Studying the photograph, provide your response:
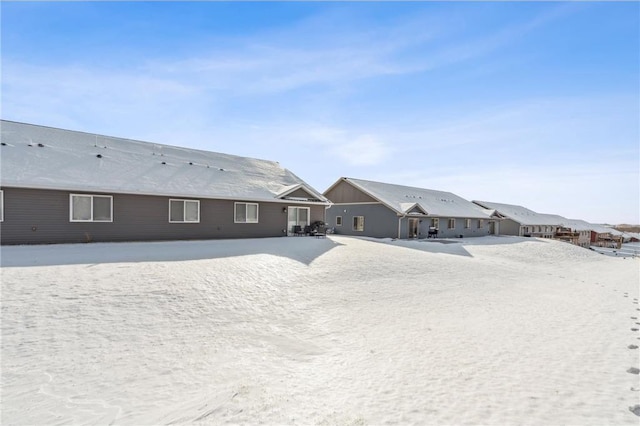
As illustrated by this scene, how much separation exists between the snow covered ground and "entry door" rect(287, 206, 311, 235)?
25.2 ft

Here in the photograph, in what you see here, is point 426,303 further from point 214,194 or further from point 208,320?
point 214,194

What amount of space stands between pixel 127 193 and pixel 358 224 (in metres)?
19.6

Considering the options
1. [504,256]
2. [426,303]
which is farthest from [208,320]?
[504,256]

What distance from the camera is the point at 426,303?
11.6m

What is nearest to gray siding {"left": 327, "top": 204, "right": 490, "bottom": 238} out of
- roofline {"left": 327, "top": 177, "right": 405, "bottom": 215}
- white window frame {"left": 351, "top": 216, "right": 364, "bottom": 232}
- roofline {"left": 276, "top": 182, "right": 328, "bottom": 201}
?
white window frame {"left": 351, "top": 216, "right": 364, "bottom": 232}

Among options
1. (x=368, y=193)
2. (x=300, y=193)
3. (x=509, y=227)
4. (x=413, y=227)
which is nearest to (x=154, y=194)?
(x=300, y=193)

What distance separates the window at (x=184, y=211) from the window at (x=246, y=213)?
2.27 metres

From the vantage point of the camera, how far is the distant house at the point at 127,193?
44.5 ft

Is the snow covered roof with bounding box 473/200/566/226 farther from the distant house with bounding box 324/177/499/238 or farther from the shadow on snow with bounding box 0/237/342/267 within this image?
the shadow on snow with bounding box 0/237/342/267

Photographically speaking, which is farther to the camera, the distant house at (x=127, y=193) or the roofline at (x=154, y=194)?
the distant house at (x=127, y=193)

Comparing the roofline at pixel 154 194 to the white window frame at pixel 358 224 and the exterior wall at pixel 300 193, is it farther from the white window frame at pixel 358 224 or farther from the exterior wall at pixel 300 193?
the white window frame at pixel 358 224

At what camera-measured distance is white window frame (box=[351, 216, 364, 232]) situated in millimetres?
30109

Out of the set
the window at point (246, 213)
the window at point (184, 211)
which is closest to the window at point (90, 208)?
the window at point (184, 211)

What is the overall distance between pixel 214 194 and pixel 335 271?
26.7 ft
